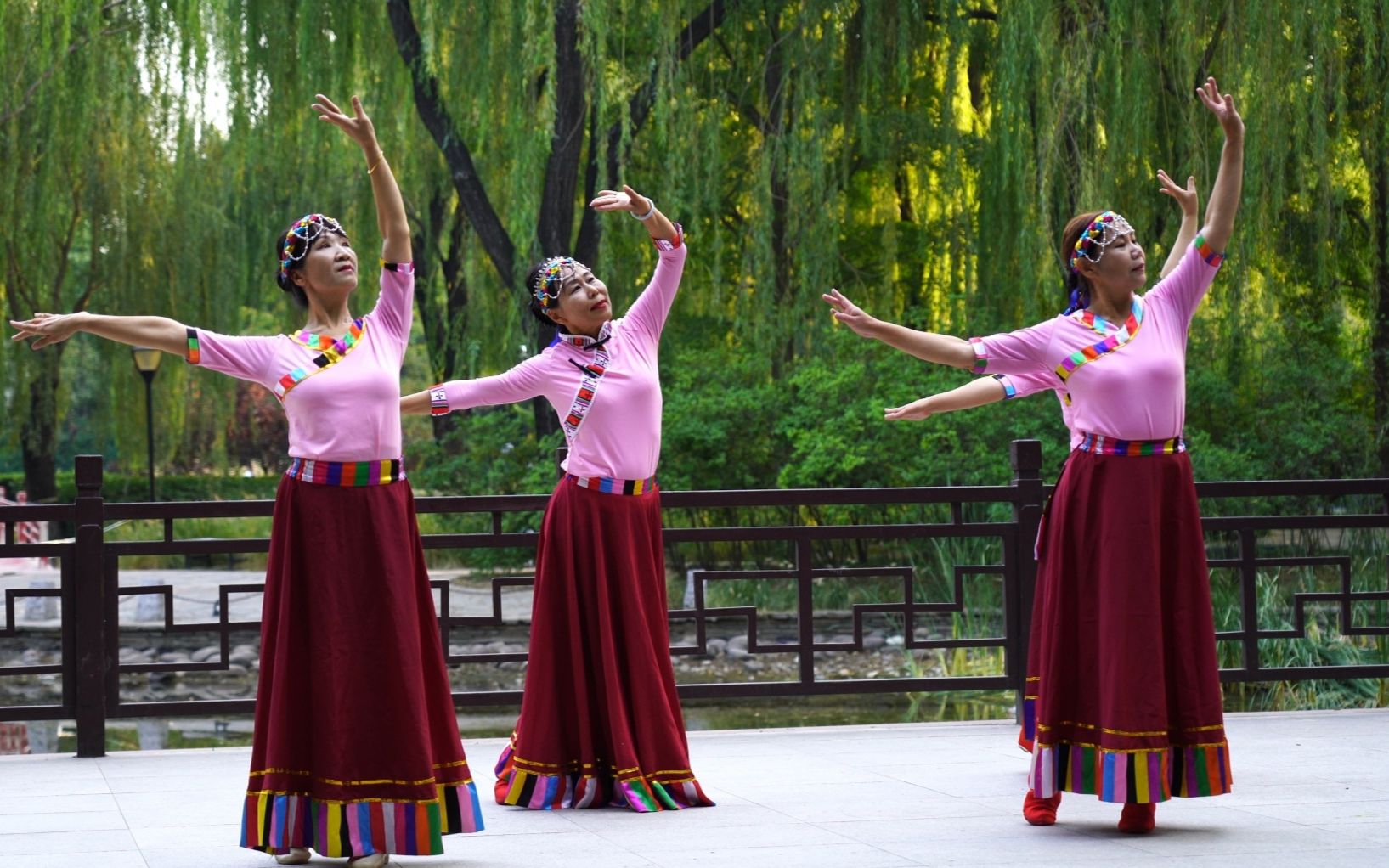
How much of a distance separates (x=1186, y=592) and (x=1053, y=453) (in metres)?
6.56

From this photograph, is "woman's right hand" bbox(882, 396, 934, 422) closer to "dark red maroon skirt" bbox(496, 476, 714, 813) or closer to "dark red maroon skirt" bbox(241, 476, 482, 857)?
"dark red maroon skirt" bbox(496, 476, 714, 813)

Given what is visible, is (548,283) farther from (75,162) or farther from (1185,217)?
(75,162)

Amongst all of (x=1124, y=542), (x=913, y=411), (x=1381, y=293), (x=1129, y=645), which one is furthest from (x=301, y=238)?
(x=1381, y=293)

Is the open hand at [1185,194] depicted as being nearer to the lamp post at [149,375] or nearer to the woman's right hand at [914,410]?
the woman's right hand at [914,410]

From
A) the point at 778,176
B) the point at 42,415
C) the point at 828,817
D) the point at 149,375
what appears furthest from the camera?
the point at 42,415

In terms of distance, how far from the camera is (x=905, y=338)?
12.9 feet

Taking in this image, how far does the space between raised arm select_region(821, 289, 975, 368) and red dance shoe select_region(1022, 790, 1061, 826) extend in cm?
114

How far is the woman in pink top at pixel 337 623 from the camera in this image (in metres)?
3.66

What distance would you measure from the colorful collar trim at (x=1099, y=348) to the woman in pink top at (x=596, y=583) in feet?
3.73

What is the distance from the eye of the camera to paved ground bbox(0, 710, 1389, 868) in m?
3.74

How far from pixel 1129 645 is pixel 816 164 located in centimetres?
685

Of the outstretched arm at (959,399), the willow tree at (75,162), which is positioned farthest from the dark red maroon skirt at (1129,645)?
the willow tree at (75,162)

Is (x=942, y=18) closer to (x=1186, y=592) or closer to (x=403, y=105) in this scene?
(x=403, y=105)

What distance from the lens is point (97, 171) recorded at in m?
14.6
